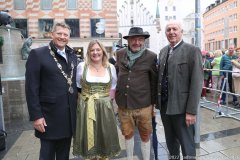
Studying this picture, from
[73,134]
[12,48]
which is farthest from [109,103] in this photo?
[12,48]

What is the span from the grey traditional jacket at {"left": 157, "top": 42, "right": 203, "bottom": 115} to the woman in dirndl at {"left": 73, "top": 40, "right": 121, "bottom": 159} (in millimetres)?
761

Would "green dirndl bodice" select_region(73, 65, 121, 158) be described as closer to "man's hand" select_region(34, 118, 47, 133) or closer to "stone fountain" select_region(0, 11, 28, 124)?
"man's hand" select_region(34, 118, 47, 133)

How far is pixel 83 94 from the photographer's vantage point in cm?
316

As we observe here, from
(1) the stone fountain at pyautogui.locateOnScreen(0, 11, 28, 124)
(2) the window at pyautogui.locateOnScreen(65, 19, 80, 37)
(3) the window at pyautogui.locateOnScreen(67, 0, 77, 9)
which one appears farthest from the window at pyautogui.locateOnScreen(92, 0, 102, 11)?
(1) the stone fountain at pyautogui.locateOnScreen(0, 11, 28, 124)

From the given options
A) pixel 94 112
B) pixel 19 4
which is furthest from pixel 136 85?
pixel 19 4

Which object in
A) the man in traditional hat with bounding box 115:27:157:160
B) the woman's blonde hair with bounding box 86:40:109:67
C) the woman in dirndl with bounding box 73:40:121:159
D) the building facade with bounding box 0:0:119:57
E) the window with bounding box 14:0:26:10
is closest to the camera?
the woman in dirndl with bounding box 73:40:121:159

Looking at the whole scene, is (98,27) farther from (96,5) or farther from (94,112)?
(94,112)

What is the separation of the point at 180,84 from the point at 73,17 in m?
28.3

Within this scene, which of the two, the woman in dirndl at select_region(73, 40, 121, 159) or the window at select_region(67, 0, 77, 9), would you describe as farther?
the window at select_region(67, 0, 77, 9)

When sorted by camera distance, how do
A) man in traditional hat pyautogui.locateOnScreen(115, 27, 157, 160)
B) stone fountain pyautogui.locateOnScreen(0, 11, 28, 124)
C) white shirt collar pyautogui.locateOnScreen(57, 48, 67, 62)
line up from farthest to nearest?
1. stone fountain pyautogui.locateOnScreen(0, 11, 28, 124)
2. man in traditional hat pyautogui.locateOnScreen(115, 27, 157, 160)
3. white shirt collar pyautogui.locateOnScreen(57, 48, 67, 62)

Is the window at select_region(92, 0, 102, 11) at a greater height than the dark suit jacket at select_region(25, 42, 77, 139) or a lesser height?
greater

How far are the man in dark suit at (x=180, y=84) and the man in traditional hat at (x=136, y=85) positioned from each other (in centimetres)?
19

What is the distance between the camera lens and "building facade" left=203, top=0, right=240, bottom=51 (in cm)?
6838

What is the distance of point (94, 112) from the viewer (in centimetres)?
308
